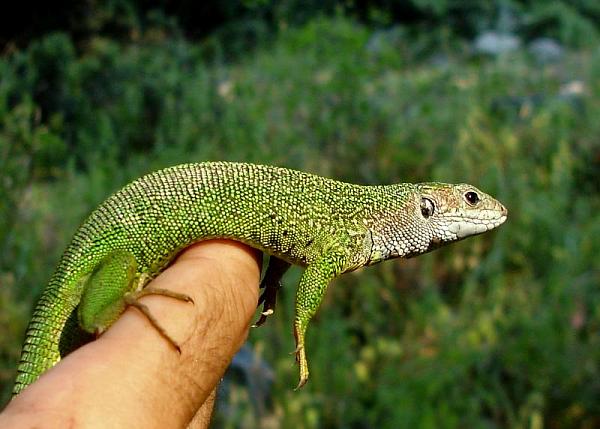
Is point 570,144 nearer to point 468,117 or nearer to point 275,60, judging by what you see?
point 468,117

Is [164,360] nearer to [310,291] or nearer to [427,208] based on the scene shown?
[310,291]

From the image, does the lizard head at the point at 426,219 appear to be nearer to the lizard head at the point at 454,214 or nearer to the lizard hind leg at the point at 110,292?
the lizard head at the point at 454,214

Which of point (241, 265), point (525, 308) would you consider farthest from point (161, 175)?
point (525, 308)

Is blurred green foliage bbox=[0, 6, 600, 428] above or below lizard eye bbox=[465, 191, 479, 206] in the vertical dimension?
below

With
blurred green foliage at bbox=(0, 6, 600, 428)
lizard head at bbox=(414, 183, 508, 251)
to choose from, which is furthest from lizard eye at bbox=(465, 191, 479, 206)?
blurred green foliage at bbox=(0, 6, 600, 428)

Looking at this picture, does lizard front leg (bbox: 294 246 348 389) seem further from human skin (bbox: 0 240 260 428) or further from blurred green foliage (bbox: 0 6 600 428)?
blurred green foliage (bbox: 0 6 600 428)
